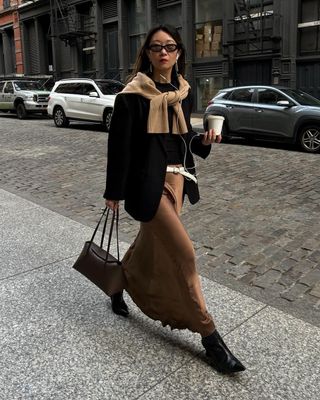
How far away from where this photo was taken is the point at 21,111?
853 inches

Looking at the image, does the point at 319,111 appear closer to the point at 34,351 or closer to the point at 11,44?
the point at 34,351

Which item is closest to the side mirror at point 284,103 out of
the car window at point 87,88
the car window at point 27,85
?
the car window at point 87,88

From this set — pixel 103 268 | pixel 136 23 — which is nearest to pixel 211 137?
pixel 103 268

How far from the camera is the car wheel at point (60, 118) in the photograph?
17562mm

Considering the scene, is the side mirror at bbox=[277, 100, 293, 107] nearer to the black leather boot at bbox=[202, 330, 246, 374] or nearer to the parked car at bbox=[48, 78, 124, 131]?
the parked car at bbox=[48, 78, 124, 131]

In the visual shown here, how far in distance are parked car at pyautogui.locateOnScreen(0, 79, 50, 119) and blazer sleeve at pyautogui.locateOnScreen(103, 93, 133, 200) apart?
1926cm

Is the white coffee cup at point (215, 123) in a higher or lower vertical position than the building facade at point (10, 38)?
lower

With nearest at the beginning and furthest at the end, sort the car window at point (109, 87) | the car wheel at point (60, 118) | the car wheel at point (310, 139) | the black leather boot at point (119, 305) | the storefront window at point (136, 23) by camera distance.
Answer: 1. the black leather boot at point (119, 305)
2. the car wheel at point (310, 139)
3. the car window at point (109, 87)
4. the car wheel at point (60, 118)
5. the storefront window at point (136, 23)

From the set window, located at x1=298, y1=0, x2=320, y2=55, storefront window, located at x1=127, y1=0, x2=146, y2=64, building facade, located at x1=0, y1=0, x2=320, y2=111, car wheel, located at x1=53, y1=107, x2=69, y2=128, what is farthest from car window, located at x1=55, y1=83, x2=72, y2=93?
window, located at x1=298, y1=0, x2=320, y2=55

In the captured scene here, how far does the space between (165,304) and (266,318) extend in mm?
899

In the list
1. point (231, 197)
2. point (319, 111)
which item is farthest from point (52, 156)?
point (319, 111)

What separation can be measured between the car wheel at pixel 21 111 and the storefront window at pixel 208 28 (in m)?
7.92

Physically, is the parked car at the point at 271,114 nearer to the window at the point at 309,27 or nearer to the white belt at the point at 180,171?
the window at the point at 309,27

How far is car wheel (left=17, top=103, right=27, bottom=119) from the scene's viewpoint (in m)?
21.4
